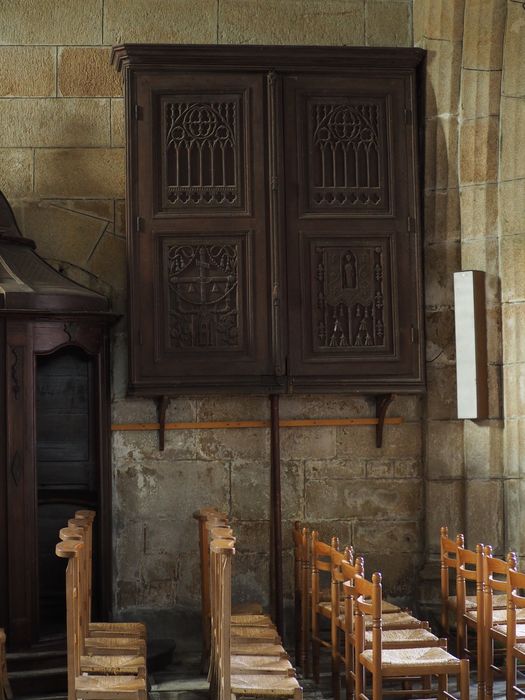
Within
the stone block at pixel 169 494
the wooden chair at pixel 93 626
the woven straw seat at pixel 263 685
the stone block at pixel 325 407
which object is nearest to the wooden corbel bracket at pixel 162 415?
the stone block at pixel 169 494

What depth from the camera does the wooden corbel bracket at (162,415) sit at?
6914 millimetres

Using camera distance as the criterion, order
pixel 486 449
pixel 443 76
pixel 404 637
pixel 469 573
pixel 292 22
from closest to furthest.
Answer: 1. pixel 404 637
2. pixel 469 573
3. pixel 486 449
4. pixel 443 76
5. pixel 292 22

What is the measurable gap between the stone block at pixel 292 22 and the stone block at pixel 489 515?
120 inches

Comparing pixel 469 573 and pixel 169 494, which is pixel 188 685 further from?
pixel 469 573

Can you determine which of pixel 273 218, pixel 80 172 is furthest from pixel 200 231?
pixel 80 172

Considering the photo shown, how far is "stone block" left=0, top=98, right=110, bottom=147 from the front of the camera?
23.1ft

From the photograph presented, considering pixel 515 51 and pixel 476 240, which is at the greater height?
pixel 515 51

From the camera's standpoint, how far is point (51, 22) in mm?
7094

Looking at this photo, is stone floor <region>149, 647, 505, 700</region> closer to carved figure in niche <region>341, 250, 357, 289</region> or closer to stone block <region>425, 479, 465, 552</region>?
stone block <region>425, 479, 465, 552</region>

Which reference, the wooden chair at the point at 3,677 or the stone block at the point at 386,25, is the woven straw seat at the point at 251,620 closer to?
the wooden chair at the point at 3,677

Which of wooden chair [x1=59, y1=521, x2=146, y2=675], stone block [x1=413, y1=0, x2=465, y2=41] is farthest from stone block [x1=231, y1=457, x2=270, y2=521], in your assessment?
stone block [x1=413, y1=0, x2=465, y2=41]

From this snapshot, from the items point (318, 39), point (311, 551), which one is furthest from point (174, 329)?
point (318, 39)

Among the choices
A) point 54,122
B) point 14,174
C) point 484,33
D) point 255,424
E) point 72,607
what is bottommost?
point 72,607

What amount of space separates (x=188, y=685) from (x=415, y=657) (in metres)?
1.75
